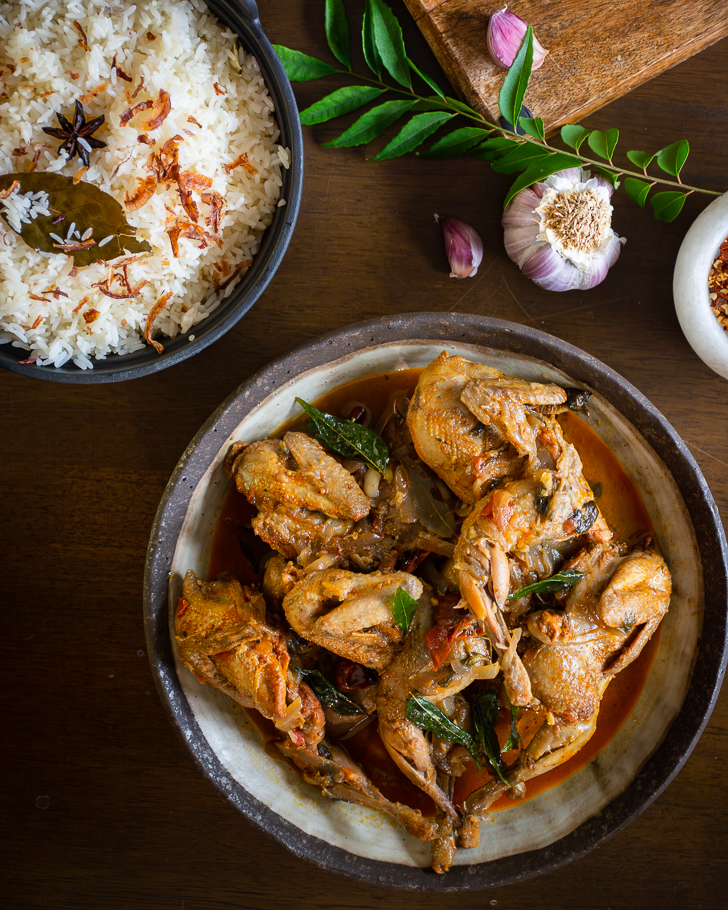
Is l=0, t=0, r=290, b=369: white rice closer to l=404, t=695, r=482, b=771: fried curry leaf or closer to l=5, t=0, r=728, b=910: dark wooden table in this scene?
l=5, t=0, r=728, b=910: dark wooden table

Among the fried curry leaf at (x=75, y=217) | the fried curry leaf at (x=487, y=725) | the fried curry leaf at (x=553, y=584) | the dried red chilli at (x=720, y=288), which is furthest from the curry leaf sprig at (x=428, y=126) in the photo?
the fried curry leaf at (x=487, y=725)

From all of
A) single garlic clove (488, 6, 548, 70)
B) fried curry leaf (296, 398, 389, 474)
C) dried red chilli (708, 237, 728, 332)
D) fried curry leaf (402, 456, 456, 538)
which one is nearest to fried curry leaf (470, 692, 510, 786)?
fried curry leaf (402, 456, 456, 538)

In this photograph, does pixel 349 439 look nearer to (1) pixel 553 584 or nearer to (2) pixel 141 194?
(1) pixel 553 584

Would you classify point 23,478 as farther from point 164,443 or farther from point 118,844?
point 118,844

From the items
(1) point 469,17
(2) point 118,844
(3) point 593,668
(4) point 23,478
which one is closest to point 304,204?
(1) point 469,17

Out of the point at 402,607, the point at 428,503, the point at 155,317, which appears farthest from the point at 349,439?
the point at 155,317

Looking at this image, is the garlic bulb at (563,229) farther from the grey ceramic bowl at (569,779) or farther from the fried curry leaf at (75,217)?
the fried curry leaf at (75,217)

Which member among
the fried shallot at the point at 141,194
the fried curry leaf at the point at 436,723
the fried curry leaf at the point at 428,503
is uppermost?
the fried shallot at the point at 141,194
